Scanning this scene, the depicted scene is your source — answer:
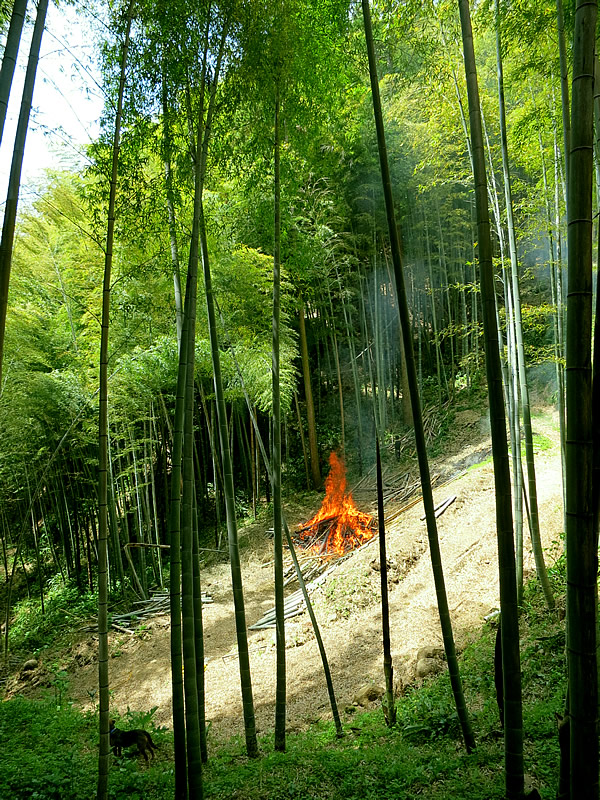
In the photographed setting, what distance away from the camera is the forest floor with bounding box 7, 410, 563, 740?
516 centimetres

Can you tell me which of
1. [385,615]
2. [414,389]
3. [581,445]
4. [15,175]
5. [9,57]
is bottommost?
[385,615]

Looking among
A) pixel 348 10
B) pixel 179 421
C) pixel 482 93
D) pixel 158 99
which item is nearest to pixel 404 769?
pixel 179 421

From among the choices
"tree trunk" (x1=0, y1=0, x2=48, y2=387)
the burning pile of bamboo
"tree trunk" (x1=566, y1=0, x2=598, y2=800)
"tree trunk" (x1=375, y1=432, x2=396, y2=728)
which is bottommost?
the burning pile of bamboo

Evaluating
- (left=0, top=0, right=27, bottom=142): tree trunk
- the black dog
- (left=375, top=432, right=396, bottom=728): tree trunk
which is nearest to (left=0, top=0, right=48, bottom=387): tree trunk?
(left=0, top=0, right=27, bottom=142): tree trunk

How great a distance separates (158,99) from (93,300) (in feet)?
12.8

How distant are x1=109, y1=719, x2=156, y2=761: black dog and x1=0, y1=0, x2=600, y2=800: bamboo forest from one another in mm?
20

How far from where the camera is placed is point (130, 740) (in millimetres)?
3605

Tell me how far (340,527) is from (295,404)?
4.15 meters

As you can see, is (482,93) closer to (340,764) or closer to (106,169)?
(106,169)

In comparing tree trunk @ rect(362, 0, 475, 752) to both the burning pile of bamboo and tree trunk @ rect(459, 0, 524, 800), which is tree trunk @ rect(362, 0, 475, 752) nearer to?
tree trunk @ rect(459, 0, 524, 800)

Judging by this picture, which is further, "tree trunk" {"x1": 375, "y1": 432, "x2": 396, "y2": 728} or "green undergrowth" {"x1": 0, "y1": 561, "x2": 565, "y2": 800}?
"tree trunk" {"x1": 375, "y1": 432, "x2": 396, "y2": 728}

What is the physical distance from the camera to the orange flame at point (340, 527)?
838 centimetres

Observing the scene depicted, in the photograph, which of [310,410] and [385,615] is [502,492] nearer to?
[385,615]

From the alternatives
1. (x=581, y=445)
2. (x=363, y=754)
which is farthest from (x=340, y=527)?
(x=581, y=445)
